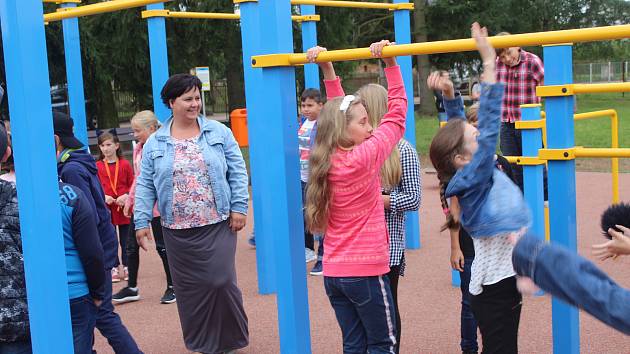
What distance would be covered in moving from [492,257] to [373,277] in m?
0.55

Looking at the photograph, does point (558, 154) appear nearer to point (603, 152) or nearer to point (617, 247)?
point (603, 152)

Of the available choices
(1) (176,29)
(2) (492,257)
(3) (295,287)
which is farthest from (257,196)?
(1) (176,29)

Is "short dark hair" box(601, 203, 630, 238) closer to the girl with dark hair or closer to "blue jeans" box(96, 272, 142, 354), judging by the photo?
"blue jeans" box(96, 272, 142, 354)

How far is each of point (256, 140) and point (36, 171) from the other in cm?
337

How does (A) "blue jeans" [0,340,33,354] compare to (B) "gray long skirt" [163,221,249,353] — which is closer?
(A) "blue jeans" [0,340,33,354]

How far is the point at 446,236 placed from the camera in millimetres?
8398

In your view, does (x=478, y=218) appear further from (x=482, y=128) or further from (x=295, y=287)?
(x=295, y=287)

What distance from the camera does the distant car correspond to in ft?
71.4

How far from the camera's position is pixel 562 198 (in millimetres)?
3395

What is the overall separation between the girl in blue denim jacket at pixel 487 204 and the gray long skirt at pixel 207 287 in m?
1.70

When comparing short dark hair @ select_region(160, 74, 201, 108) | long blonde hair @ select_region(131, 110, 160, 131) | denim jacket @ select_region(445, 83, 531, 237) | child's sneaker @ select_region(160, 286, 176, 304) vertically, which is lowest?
child's sneaker @ select_region(160, 286, 176, 304)

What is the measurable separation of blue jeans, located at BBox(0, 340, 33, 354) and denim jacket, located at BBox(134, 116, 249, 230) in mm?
1415

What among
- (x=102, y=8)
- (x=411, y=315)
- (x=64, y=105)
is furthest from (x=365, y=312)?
(x=64, y=105)

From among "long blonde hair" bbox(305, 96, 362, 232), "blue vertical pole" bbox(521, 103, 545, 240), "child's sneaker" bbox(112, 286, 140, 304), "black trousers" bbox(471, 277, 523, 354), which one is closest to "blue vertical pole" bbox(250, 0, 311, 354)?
"long blonde hair" bbox(305, 96, 362, 232)
